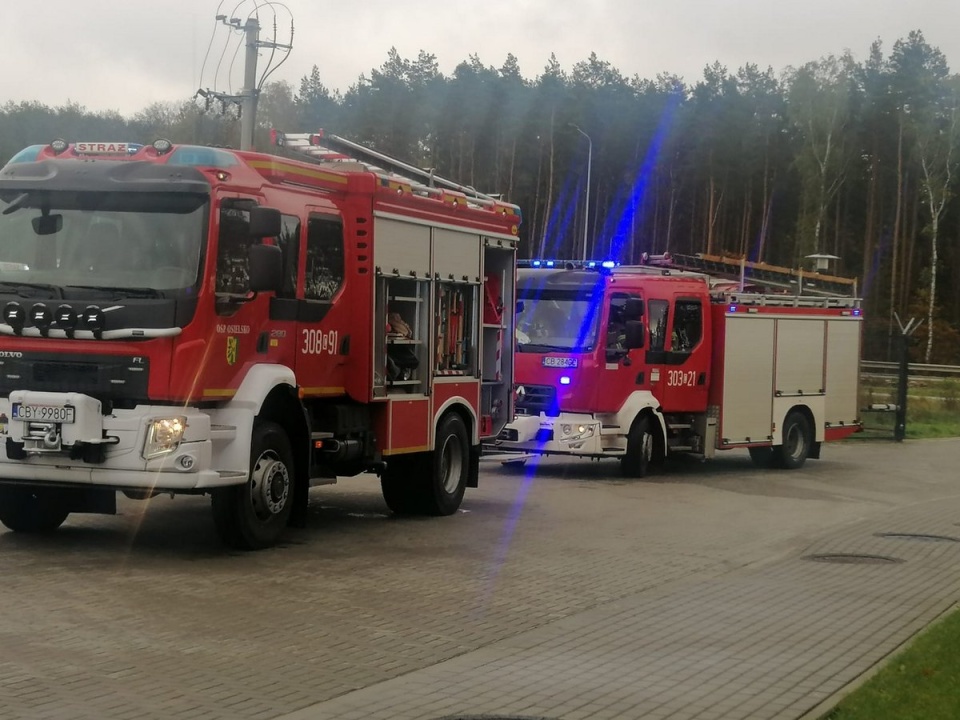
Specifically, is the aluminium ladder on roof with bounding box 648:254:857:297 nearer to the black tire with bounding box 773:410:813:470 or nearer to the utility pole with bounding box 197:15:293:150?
the black tire with bounding box 773:410:813:470

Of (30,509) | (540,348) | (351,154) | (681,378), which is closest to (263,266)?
(30,509)

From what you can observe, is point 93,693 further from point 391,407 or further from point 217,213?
point 391,407

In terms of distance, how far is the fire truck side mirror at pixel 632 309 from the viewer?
20234 millimetres

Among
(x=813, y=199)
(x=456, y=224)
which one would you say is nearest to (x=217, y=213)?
(x=456, y=224)

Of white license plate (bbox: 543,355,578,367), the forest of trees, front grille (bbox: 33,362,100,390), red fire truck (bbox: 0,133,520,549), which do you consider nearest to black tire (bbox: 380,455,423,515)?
→ red fire truck (bbox: 0,133,520,549)

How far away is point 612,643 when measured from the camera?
8570 millimetres

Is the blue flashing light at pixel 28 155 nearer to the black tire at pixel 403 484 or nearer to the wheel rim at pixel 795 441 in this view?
the black tire at pixel 403 484

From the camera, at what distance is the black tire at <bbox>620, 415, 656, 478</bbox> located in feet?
66.3

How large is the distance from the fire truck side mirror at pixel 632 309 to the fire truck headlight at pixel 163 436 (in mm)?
10410

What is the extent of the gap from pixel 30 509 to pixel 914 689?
25.2 ft

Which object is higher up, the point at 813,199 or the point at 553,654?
the point at 813,199

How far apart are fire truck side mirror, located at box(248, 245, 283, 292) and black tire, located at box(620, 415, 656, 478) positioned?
32.0ft

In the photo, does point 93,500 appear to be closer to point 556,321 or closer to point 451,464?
point 451,464

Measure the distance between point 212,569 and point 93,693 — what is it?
3945mm
